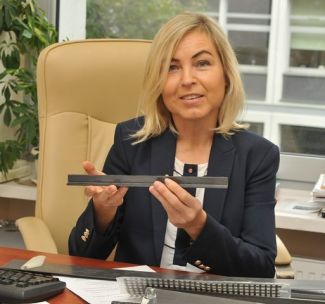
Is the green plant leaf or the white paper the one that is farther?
the green plant leaf

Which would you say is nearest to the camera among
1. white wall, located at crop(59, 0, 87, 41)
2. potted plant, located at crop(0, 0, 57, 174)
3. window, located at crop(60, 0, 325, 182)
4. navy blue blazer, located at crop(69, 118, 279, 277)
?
navy blue blazer, located at crop(69, 118, 279, 277)

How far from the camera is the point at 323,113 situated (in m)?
2.56

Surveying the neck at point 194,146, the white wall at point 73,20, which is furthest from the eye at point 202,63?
the white wall at point 73,20

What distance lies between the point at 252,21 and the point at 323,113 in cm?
50

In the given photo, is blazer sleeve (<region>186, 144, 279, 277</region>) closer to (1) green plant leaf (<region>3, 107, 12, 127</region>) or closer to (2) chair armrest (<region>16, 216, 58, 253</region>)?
(2) chair armrest (<region>16, 216, 58, 253</region>)

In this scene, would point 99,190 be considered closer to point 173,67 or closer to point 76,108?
point 173,67

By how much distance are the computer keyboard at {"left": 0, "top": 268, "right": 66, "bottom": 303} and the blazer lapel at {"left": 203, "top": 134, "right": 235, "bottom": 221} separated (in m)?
0.45

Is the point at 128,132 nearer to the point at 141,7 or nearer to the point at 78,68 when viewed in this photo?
the point at 78,68

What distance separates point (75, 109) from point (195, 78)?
58 cm

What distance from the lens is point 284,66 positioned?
2.56m

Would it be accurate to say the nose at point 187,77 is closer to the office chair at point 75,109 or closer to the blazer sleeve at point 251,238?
the blazer sleeve at point 251,238

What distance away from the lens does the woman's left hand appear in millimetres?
1171

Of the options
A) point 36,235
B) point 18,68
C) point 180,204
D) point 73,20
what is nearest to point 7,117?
point 18,68

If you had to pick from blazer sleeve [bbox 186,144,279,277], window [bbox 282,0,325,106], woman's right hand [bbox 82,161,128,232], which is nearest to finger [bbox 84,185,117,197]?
woman's right hand [bbox 82,161,128,232]
